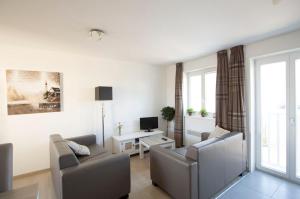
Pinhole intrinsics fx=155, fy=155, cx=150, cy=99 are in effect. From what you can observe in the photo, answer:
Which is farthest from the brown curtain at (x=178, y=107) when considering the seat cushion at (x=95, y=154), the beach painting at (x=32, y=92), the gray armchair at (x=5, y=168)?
the gray armchair at (x=5, y=168)

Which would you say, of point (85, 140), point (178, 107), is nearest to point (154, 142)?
point (178, 107)

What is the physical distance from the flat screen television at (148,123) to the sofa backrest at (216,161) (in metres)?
2.21

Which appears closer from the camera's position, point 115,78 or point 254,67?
point 254,67

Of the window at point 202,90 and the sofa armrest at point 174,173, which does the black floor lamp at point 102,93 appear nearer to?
the sofa armrest at point 174,173

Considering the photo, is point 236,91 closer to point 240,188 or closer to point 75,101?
point 240,188

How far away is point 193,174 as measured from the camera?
74.5 inches

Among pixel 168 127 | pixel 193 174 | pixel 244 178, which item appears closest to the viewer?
pixel 193 174

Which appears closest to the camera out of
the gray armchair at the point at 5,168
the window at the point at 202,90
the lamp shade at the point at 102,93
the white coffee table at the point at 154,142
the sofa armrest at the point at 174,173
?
the gray armchair at the point at 5,168

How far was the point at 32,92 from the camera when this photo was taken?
3018 mm

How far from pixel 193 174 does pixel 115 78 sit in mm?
2958

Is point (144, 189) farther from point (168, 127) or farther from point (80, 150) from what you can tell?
point (168, 127)

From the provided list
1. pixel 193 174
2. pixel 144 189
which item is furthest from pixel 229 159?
pixel 144 189

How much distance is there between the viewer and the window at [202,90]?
376 cm

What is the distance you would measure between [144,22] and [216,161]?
7.10ft
